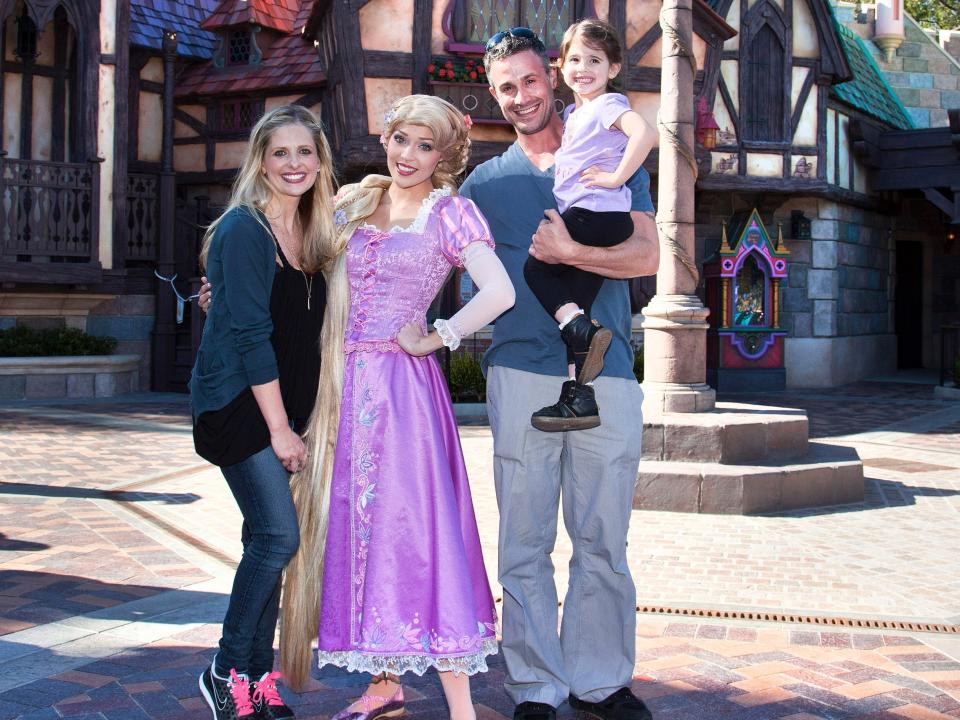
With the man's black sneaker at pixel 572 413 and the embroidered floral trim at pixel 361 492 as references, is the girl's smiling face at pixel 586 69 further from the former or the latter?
the embroidered floral trim at pixel 361 492

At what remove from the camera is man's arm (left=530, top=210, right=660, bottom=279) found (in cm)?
332

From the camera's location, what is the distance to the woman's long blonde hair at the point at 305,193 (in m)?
3.31

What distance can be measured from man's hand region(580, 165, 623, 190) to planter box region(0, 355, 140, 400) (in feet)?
40.9

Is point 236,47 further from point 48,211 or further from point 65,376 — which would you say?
point 65,376

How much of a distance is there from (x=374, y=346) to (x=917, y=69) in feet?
70.9

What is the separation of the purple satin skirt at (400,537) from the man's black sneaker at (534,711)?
23cm

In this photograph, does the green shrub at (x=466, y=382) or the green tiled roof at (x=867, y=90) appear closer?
the green shrub at (x=466, y=382)

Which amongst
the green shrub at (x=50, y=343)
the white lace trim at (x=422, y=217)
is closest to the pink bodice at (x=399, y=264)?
the white lace trim at (x=422, y=217)

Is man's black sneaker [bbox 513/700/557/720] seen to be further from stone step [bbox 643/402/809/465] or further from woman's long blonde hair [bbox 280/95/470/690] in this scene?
stone step [bbox 643/402/809/465]

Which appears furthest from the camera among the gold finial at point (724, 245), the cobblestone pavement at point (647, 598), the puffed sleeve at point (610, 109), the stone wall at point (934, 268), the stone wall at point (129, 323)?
the stone wall at point (934, 268)

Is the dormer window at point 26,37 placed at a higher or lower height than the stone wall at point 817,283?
higher

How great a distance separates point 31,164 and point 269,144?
12.8m

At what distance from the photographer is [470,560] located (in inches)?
132

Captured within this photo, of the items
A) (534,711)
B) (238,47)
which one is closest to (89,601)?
(534,711)
